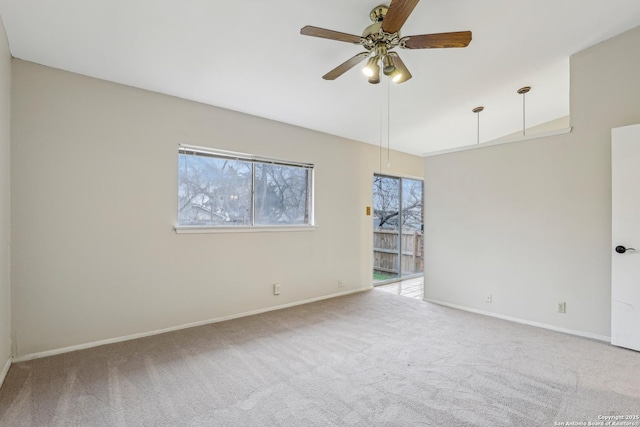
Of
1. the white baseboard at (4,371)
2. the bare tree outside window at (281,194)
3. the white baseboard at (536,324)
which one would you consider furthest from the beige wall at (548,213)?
the white baseboard at (4,371)

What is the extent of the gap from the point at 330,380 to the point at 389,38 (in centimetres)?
243

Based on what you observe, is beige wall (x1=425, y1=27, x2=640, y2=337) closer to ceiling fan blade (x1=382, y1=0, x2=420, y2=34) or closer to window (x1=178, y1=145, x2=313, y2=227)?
window (x1=178, y1=145, x2=313, y2=227)

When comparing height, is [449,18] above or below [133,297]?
above

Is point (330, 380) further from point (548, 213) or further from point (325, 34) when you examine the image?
point (548, 213)

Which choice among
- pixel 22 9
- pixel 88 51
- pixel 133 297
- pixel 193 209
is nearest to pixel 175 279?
pixel 133 297

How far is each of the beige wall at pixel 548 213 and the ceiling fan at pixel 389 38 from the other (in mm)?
2026

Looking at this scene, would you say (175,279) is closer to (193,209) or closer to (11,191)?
(193,209)

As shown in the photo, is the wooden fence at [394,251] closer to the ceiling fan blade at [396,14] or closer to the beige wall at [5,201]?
the ceiling fan blade at [396,14]

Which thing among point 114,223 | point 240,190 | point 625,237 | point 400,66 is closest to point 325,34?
point 400,66

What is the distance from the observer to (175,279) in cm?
314

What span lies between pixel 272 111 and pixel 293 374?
9.17 ft

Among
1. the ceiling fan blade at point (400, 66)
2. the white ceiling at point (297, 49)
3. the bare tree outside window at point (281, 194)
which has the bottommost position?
the bare tree outside window at point (281, 194)

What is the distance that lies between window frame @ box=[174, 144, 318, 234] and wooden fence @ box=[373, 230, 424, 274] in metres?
1.59

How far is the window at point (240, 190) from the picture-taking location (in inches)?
130
